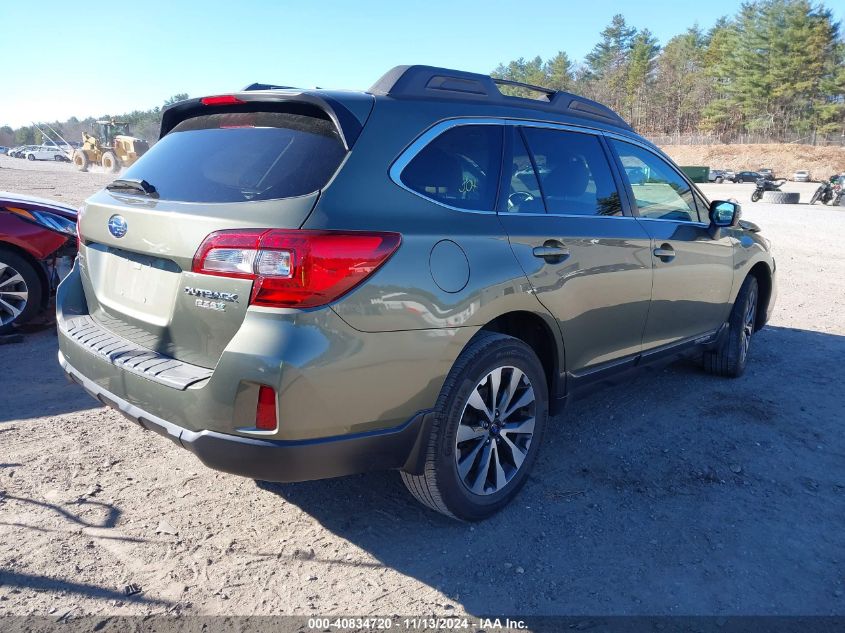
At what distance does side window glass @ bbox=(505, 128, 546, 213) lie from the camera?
3164 millimetres

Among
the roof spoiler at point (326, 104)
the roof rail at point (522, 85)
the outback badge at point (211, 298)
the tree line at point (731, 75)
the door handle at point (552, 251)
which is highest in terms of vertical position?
the tree line at point (731, 75)

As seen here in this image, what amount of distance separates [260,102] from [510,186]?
46.8 inches

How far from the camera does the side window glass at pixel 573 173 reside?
11.2 ft

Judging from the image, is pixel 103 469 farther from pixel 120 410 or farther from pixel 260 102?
pixel 260 102

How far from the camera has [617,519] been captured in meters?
3.15

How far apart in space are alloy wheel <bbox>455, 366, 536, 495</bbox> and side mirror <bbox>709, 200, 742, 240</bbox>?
2.23 metres

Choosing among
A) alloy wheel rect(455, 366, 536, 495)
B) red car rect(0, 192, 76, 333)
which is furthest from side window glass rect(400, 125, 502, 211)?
red car rect(0, 192, 76, 333)

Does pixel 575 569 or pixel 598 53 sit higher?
pixel 598 53

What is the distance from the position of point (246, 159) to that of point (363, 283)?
79 centimetres

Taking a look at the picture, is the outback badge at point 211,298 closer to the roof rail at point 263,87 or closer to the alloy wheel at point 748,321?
the roof rail at point 263,87

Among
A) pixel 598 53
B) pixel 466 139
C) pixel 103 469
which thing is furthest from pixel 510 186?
pixel 598 53

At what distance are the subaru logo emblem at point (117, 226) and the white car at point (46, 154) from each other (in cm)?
7925

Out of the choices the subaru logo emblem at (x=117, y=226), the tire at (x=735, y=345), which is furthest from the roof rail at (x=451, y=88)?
the tire at (x=735, y=345)

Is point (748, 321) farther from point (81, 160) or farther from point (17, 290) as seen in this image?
point (81, 160)
